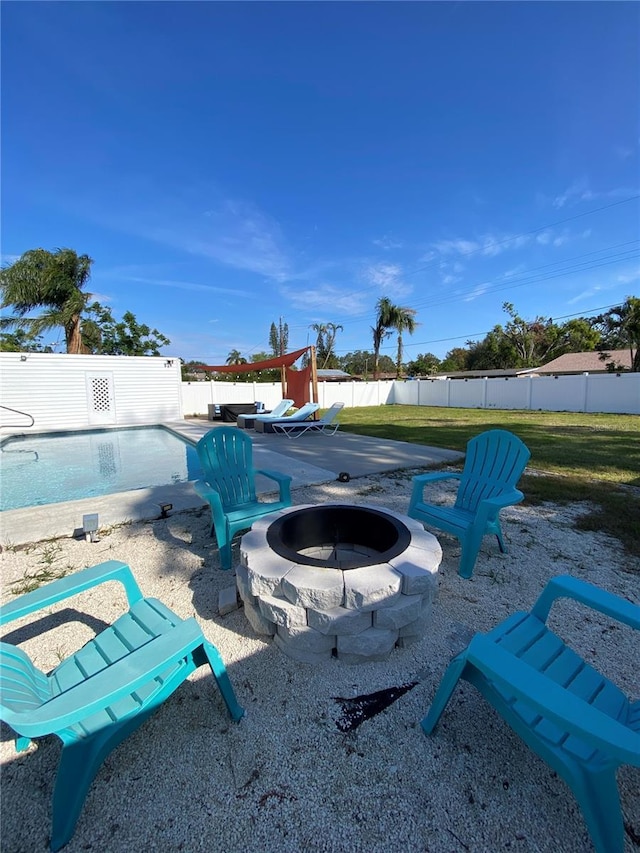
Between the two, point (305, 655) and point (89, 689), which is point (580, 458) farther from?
point (89, 689)

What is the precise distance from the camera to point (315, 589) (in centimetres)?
166

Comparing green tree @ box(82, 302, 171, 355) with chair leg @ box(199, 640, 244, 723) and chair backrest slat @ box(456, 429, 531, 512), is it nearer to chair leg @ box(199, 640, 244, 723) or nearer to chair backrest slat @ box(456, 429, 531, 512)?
chair backrest slat @ box(456, 429, 531, 512)

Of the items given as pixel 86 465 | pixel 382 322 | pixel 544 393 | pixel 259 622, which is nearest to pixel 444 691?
pixel 259 622

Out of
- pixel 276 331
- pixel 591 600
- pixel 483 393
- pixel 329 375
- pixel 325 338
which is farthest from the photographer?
pixel 276 331

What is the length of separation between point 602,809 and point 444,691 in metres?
0.49

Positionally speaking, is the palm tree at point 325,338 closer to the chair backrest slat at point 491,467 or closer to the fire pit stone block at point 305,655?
the chair backrest slat at point 491,467

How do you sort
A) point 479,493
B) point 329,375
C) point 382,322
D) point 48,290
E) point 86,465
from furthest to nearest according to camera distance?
point 329,375, point 382,322, point 48,290, point 86,465, point 479,493

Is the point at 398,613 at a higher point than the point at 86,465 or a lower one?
higher

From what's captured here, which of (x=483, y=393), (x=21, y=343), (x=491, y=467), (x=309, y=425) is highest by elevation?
(x=21, y=343)

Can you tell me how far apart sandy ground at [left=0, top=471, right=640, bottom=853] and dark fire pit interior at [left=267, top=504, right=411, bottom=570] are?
57 centimetres

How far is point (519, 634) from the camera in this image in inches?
59.4

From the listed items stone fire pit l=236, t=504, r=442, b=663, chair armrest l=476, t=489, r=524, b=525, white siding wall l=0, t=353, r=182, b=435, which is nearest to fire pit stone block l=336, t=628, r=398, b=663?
stone fire pit l=236, t=504, r=442, b=663

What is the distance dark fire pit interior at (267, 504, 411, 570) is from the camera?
233 cm

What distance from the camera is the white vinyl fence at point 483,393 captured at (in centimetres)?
1466
